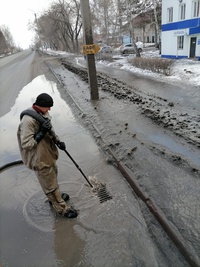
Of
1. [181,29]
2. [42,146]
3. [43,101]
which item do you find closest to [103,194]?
[42,146]

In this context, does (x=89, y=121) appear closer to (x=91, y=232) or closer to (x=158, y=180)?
(x=158, y=180)

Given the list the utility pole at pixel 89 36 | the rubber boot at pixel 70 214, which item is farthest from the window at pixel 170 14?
the rubber boot at pixel 70 214

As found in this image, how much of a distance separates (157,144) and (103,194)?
2.13 metres

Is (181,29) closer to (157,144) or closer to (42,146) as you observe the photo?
(157,144)

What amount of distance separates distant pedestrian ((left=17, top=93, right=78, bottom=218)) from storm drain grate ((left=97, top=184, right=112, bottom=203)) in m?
0.54

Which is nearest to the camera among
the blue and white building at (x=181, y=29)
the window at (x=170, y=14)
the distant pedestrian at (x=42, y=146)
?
the distant pedestrian at (x=42, y=146)

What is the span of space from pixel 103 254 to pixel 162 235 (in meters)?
0.81

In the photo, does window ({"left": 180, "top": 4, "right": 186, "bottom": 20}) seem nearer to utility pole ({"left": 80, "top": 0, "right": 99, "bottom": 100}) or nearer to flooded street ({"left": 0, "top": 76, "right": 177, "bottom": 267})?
utility pole ({"left": 80, "top": 0, "right": 99, "bottom": 100})

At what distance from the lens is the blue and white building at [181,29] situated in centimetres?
1922

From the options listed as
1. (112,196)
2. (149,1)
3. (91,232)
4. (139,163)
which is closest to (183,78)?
(139,163)

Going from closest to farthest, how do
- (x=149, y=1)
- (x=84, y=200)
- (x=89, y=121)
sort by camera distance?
(x=84, y=200), (x=89, y=121), (x=149, y=1)

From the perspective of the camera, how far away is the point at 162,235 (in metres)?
2.95

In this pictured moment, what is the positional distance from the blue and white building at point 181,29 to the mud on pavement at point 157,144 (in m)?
13.5

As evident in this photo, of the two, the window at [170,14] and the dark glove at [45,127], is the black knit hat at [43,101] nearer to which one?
the dark glove at [45,127]
